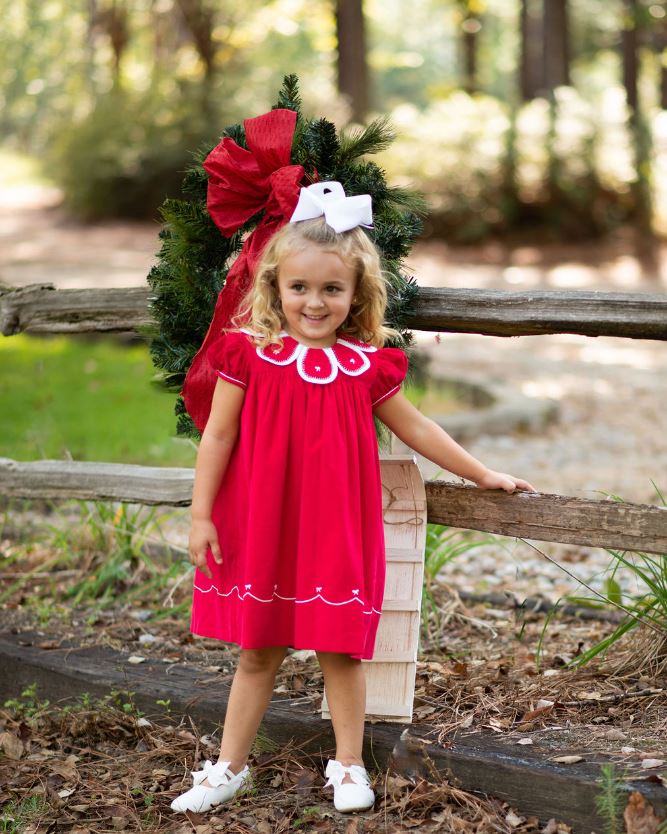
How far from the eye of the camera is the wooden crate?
9.63 feet

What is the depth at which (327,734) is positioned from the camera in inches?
117

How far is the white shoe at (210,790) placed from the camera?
2732 millimetres

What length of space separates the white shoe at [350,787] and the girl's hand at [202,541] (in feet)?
2.12

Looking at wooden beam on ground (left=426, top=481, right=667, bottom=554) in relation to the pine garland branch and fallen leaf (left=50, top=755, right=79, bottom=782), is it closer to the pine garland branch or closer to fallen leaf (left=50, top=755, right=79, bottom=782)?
the pine garland branch

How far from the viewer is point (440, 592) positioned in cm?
403

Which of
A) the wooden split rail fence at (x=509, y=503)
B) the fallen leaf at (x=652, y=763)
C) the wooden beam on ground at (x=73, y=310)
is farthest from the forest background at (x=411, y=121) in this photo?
the fallen leaf at (x=652, y=763)

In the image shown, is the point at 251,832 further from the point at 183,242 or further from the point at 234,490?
the point at 183,242

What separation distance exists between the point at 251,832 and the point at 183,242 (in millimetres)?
1704

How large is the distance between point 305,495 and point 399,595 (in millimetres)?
563

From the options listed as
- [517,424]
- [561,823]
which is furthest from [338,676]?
[517,424]

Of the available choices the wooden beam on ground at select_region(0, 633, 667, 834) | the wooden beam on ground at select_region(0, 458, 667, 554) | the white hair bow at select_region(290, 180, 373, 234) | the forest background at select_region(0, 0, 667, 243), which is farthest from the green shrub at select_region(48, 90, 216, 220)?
the white hair bow at select_region(290, 180, 373, 234)

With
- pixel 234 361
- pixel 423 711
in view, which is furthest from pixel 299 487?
pixel 423 711

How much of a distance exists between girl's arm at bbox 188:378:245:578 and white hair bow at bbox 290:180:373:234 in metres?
0.50

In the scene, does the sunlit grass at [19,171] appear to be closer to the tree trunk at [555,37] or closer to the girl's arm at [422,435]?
the tree trunk at [555,37]
